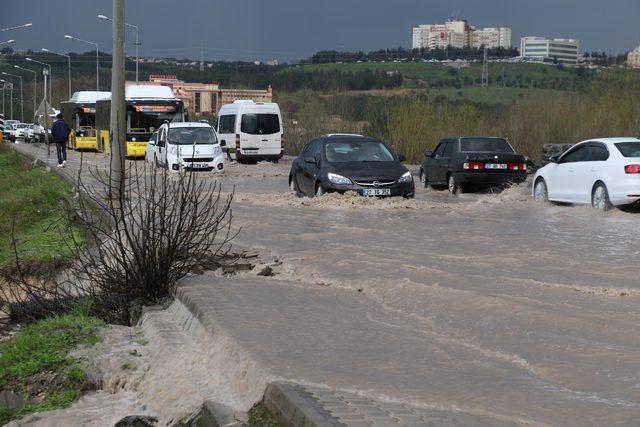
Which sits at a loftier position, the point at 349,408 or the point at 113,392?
the point at 349,408

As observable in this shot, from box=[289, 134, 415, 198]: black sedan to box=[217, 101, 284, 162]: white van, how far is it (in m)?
22.0

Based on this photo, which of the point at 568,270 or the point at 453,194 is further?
the point at 453,194

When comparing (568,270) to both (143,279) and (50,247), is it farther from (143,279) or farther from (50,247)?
(50,247)

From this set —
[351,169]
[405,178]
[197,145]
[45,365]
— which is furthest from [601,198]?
[197,145]

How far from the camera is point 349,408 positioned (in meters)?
6.14

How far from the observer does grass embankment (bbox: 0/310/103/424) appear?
324 inches

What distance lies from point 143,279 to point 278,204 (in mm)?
13107

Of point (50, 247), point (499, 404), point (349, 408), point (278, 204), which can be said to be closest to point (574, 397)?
point (499, 404)

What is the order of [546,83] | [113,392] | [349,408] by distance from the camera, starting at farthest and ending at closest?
[546,83] < [113,392] < [349,408]

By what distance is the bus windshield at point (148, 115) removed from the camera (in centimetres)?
4866

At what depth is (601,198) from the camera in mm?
21172

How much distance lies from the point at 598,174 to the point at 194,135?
18987mm

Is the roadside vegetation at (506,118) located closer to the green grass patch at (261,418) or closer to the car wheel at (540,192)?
the car wheel at (540,192)

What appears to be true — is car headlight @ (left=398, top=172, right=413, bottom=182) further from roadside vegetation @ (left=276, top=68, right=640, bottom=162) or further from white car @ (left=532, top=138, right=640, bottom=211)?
roadside vegetation @ (left=276, top=68, right=640, bottom=162)
